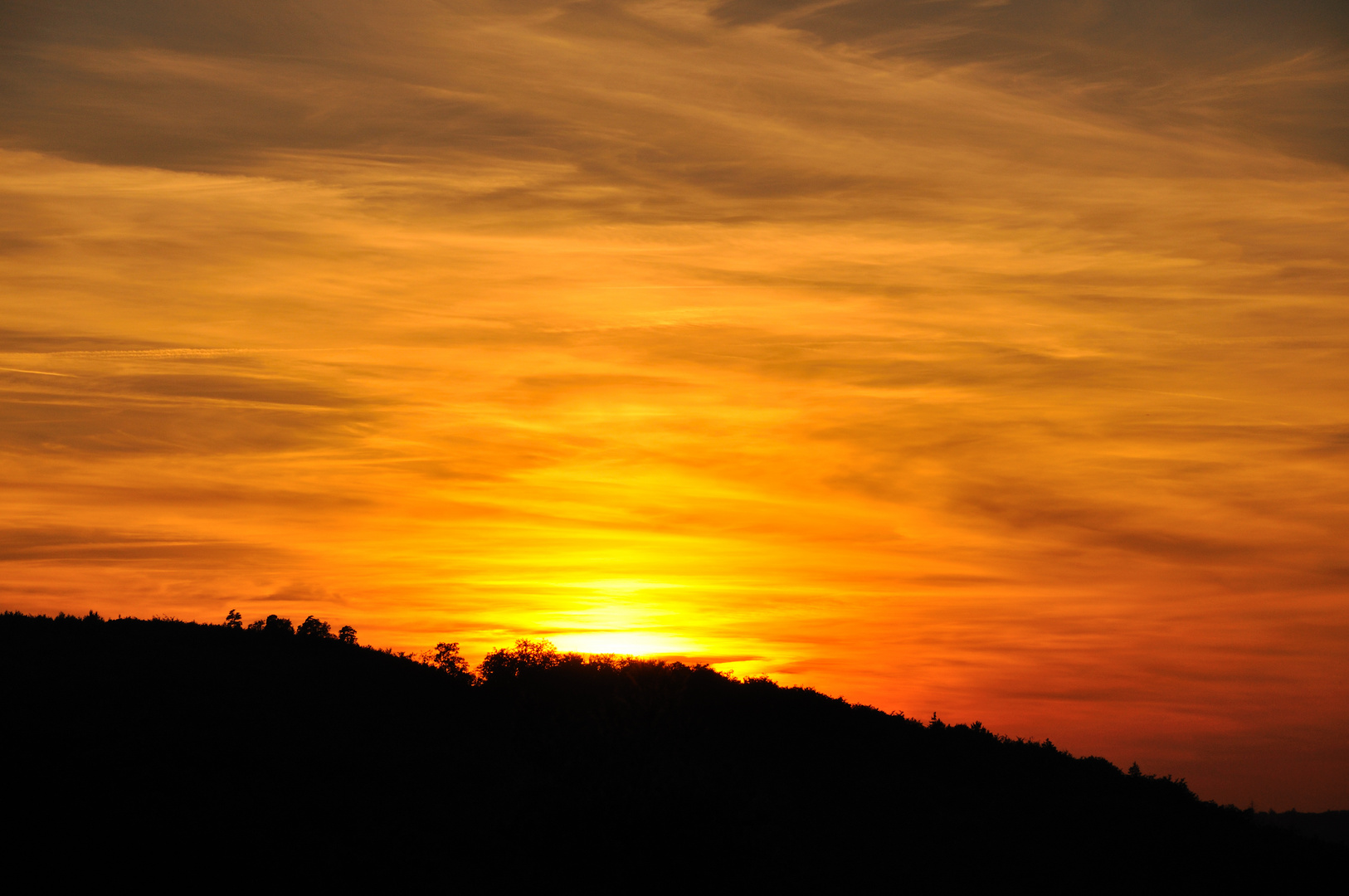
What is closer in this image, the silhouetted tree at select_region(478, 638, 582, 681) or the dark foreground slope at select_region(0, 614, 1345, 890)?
the dark foreground slope at select_region(0, 614, 1345, 890)

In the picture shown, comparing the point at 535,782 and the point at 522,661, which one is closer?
the point at 535,782

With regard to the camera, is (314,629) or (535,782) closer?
(535,782)

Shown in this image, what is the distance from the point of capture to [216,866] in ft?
130

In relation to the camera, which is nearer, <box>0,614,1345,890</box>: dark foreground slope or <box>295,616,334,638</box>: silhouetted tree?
<box>0,614,1345,890</box>: dark foreground slope

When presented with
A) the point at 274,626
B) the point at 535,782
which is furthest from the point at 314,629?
the point at 535,782

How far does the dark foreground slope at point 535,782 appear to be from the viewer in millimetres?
39062

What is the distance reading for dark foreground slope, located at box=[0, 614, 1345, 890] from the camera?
39.1m

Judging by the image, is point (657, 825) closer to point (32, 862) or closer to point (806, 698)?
point (32, 862)

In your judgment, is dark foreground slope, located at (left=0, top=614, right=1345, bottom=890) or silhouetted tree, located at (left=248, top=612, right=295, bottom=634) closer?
dark foreground slope, located at (left=0, top=614, right=1345, bottom=890)

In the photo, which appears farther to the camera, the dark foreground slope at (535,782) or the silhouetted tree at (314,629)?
the silhouetted tree at (314,629)

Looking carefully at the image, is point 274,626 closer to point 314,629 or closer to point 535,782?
point 314,629

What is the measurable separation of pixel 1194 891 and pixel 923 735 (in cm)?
2065

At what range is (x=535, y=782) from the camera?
4056cm

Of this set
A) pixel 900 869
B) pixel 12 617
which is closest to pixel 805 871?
pixel 900 869
